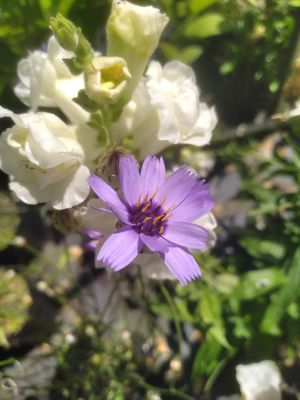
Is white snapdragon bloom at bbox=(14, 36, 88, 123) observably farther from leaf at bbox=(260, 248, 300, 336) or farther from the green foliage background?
leaf at bbox=(260, 248, 300, 336)

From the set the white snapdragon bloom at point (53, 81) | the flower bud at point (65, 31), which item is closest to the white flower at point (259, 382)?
the white snapdragon bloom at point (53, 81)

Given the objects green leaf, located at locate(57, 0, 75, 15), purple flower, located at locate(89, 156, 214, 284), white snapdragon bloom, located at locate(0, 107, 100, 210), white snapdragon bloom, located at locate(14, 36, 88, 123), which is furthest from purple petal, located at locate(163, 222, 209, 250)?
green leaf, located at locate(57, 0, 75, 15)

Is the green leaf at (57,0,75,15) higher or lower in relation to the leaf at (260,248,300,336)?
higher

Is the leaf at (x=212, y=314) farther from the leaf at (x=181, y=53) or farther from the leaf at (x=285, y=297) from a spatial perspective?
the leaf at (x=181, y=53)

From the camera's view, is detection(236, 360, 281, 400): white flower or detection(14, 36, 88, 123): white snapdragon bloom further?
detection(236, 360, 281, 400): white flower

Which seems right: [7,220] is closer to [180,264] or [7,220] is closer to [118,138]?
[118,138]
